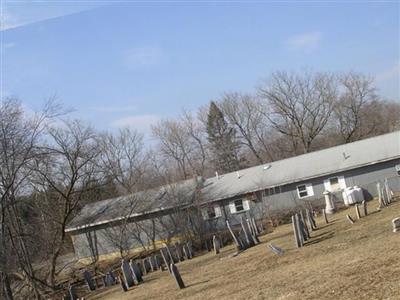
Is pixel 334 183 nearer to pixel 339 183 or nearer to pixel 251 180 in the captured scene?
pixel 339 183

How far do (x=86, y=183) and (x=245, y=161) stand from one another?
3358cm

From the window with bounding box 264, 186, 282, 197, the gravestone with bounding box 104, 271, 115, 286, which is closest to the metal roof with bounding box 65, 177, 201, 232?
the window with bounding box 264, 186, 282, 197

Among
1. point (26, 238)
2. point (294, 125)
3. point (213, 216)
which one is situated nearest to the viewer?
point (26, 238)

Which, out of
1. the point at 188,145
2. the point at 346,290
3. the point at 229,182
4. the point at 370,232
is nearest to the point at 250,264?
the point at 370,232

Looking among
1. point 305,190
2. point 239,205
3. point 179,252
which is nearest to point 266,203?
point 239,205

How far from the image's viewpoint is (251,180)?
143ft

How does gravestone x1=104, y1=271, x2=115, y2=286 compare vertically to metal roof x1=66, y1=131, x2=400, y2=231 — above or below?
below

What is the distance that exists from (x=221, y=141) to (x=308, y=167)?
33.2m

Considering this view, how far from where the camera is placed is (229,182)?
44.6 meters

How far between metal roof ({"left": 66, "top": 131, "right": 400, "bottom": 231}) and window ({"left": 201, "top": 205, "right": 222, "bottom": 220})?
2.14 ft

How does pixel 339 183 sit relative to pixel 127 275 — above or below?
above

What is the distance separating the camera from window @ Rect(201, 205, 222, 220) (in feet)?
135

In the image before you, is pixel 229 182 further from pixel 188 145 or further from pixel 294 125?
pixel 188 145

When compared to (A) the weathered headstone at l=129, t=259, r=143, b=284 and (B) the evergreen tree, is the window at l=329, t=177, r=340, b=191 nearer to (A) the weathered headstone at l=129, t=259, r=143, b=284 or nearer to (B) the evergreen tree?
(A) the weathered headstone at l=129, t=259, r=143, b=284
